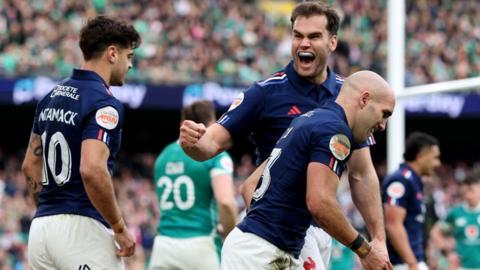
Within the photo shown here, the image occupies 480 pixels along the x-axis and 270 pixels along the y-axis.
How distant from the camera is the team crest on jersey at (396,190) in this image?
29.7ft

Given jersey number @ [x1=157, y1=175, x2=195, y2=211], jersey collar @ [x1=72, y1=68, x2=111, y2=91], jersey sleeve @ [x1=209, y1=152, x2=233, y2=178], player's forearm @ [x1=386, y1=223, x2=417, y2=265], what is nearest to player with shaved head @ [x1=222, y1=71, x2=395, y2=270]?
jersey collar @ [x1=72, y1=68, x2=111, y2=91]

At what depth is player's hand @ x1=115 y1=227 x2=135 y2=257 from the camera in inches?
229

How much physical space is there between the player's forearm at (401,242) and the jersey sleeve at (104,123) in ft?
12.1

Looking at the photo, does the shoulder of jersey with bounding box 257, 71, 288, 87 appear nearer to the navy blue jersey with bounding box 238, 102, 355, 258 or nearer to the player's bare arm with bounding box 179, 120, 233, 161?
the player's bare arm with bounding box 179, 120, 233, 161

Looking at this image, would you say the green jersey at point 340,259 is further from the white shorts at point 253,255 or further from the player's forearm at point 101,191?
the white shorts at point 253,255

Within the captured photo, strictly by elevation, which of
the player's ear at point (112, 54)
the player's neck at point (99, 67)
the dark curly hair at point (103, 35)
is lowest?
the player's neck at point (99, 67)

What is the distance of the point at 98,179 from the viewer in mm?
5617

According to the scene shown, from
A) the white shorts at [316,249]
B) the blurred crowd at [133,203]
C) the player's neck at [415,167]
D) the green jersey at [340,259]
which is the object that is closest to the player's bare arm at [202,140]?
the white shorts at [316,249]

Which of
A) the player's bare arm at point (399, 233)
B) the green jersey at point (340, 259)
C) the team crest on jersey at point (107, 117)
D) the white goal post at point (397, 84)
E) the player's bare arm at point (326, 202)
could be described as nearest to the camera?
the player's bare arm at point (326, 202)

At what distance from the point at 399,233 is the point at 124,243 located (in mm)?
3577

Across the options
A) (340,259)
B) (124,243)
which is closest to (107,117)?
(124,243)

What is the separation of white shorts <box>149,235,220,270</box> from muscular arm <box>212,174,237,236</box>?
26cm

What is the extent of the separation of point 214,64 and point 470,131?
24.7 feet

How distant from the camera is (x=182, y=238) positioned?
816cm
